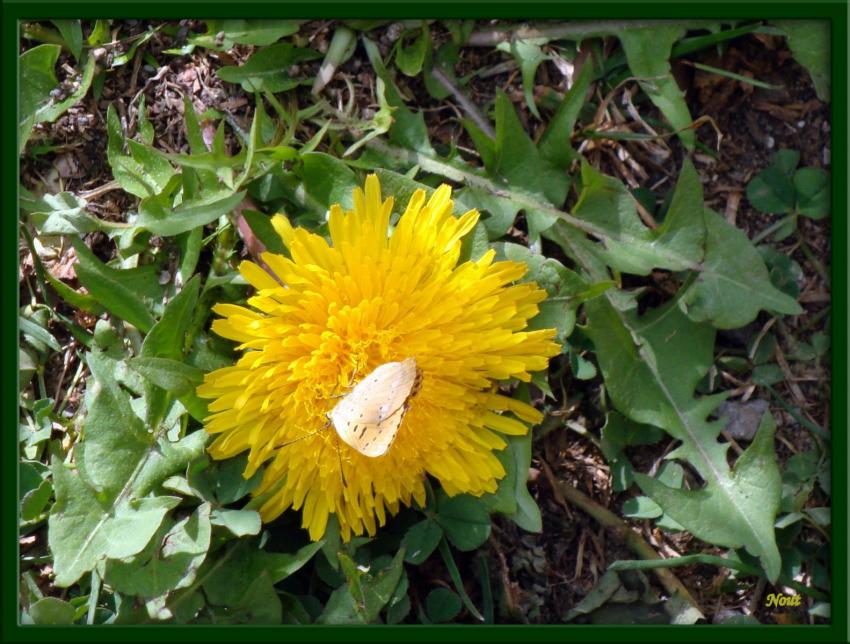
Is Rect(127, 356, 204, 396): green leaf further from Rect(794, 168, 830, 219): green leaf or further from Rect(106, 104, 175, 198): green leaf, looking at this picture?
Rect(794, 168, 830, 219): green leaf

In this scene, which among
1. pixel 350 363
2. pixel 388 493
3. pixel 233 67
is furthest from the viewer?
pixel 233 67

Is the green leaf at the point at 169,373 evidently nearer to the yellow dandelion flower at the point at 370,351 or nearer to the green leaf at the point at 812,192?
the yellow dandelion flower at the point at 370,351

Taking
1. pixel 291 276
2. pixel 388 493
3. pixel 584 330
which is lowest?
pixel 388 493

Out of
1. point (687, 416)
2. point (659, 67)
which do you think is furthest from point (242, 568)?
point (659, 67)

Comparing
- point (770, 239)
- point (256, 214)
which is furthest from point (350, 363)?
point (770, 239)

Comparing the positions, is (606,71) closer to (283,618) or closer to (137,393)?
(137,393)

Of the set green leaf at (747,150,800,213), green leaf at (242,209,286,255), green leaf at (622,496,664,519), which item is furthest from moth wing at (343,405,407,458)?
green leaf at (747,150,800,213)
